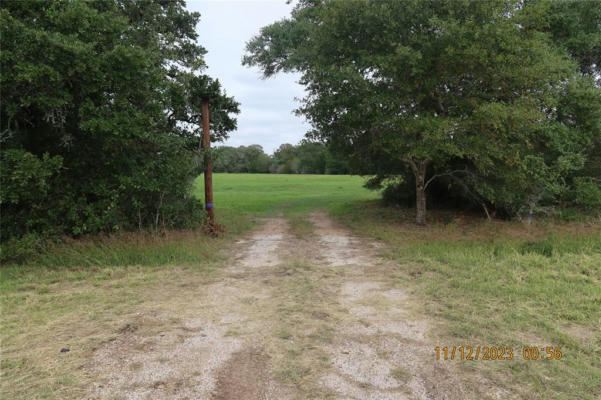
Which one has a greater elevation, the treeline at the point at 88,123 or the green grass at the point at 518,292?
the treeline at the point at 88,123

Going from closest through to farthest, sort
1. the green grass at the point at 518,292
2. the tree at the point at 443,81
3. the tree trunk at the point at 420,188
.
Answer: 1. the green grass at the point at 518,292
2. the tree at the point at 443,81
3. the tree trunk at the point at 420,188

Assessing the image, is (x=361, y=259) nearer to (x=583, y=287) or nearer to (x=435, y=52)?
(x=583, y=287)

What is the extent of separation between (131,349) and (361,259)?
6.08 meters

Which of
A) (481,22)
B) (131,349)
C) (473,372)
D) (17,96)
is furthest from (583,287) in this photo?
(17,96)

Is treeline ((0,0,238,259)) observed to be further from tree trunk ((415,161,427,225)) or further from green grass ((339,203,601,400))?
tree trunk ((415,161,427,225))

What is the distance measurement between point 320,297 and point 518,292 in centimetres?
352

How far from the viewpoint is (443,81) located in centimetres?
1230

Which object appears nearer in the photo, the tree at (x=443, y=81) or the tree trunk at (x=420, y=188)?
the tree at (x=443, y=81)

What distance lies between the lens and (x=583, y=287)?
21.6ft

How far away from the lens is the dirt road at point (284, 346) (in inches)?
144

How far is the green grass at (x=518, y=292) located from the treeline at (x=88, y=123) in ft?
23.6

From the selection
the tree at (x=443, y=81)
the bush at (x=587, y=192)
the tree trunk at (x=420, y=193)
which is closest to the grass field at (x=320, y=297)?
the bush at (x=587, y=192)

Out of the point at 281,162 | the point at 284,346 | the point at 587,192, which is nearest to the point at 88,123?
the point at 284,346
